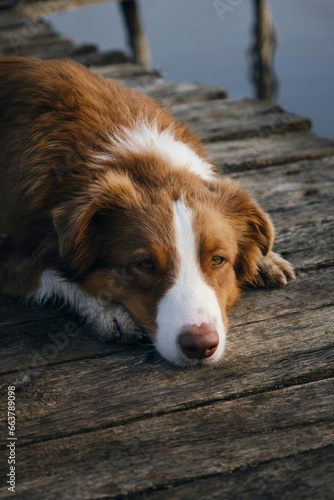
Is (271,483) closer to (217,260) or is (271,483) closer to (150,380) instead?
(150,380)

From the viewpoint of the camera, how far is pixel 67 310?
275 centimetres

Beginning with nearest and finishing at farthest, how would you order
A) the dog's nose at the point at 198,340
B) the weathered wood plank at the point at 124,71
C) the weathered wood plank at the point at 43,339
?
the dog's nose at the point at 198,340 → the weathered wood plank at the point at 43,339 → the weathered wood plank at the point at 124,71

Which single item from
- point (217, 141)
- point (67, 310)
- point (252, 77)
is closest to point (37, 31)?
point (252, 77)

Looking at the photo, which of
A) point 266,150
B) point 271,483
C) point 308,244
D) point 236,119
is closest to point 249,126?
point 236,119

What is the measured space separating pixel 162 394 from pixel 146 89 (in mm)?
5581

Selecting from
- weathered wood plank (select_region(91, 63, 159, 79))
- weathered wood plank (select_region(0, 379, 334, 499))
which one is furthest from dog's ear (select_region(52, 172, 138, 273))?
weathered wood plank (select_region(91, 63, 159, 79))

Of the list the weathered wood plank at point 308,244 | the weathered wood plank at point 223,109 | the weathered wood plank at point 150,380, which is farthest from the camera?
the weathered wood plank at point 223,109

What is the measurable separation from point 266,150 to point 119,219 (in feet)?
8.28

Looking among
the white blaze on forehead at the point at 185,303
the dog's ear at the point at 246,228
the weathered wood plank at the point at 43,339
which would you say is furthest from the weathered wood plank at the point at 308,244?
the weathered wood plank at the point at 43,339

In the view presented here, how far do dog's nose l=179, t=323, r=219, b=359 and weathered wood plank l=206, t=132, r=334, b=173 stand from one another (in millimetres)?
2307

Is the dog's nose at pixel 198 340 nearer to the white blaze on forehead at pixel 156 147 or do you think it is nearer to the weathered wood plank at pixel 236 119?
the white blaze on forehead at pixel 156 147

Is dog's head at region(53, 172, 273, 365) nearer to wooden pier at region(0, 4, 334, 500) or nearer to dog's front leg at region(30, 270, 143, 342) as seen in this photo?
dog's front leg at region(30, 270, 143, 342)

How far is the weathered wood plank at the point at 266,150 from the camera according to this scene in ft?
14.5

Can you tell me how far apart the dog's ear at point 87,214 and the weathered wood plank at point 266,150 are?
1878mm
